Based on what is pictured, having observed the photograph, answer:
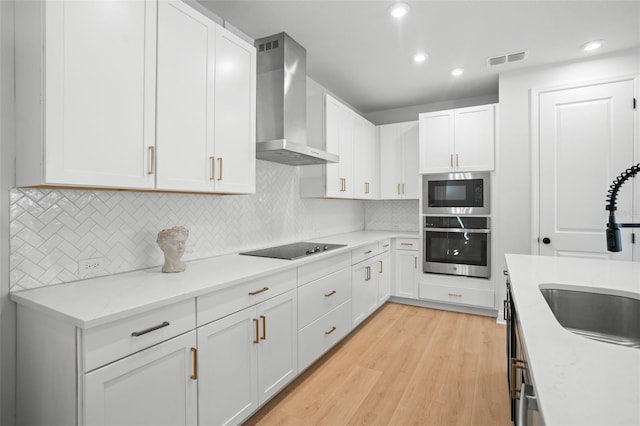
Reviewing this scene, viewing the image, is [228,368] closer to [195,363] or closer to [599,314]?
[195,363]

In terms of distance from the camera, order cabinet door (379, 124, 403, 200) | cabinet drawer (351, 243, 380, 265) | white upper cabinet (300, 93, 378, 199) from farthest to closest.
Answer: cabinet door (379, 124, 403, 200)
white upper cabinet (300, 93, 378, 199)
cabinet drawer (351, 243, 380, 265)

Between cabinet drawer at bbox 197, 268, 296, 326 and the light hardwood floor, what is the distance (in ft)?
2.45

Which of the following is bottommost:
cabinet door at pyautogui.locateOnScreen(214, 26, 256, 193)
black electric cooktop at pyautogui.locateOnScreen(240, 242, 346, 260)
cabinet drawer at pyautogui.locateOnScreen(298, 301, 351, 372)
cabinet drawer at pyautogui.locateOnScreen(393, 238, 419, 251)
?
cabinet drawer at pyautogui.locateOnScreen(298, 301, 351, 372)

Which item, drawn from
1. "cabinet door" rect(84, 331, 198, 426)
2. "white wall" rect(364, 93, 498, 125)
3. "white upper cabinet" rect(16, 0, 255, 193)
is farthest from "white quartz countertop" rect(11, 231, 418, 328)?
"white wall" rect(364, 93, 498, 125)

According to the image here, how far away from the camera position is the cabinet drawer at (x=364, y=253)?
3.18 metres

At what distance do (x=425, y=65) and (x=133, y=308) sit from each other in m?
3.32

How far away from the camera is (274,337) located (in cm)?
204

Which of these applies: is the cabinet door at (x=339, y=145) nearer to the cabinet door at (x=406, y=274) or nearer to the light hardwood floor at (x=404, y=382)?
the cabinet door at (x=406, y=274)

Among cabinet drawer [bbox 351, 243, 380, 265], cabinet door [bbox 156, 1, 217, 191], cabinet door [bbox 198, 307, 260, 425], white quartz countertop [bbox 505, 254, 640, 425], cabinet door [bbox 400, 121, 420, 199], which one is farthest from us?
cabinet door [bbox 400, 121, 420, 199]

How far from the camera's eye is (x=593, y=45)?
2.92 m

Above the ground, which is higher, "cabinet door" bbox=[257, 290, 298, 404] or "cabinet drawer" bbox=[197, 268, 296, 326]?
"cabinet drawer" bbox=[197, 268, 296, 326]

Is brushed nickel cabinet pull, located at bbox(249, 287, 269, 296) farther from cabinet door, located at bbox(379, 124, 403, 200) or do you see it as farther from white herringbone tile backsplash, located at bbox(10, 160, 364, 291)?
cabinet door, located at bbox(379, 124, 403, 200)

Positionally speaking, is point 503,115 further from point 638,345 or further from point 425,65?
point 638,345

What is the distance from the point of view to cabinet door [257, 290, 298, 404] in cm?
193
